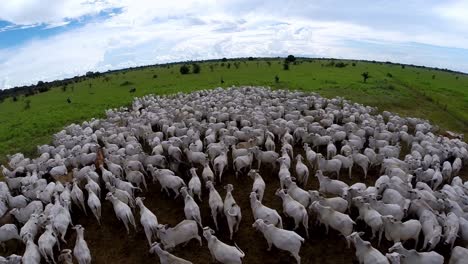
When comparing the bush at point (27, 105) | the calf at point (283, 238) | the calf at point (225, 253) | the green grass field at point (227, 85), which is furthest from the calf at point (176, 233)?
the bush at point (27, 105)

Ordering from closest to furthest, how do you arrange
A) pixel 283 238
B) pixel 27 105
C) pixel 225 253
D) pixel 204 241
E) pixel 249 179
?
1. pixel 225 253
2. pixel 283 238
3. pixel 204 241
4. pixel 249 179
5. pixel 27 105

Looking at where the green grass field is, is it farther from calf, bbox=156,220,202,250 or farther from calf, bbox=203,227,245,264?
calf, bbox=203,227,245,264

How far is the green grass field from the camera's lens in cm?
2700

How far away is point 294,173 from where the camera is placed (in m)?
16.0

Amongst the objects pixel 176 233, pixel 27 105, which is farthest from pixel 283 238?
pixel 27 105

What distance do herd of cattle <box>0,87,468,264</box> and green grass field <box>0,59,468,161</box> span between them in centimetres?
581

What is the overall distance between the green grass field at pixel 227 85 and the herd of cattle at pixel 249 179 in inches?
229

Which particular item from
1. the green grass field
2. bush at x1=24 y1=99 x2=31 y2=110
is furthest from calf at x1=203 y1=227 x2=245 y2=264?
bush at x1=24 y1=99 x2=31 y2=110

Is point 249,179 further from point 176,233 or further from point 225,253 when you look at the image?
point 225,253

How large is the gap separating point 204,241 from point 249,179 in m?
4.24

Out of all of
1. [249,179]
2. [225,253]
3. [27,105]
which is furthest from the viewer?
[27,105]

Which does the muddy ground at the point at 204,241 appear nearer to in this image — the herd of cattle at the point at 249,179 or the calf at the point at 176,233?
the herd of cattle at the point at 249,179

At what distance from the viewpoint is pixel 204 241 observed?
38.1ft

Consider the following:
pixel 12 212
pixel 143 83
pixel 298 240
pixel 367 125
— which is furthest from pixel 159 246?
pixel 143 83
